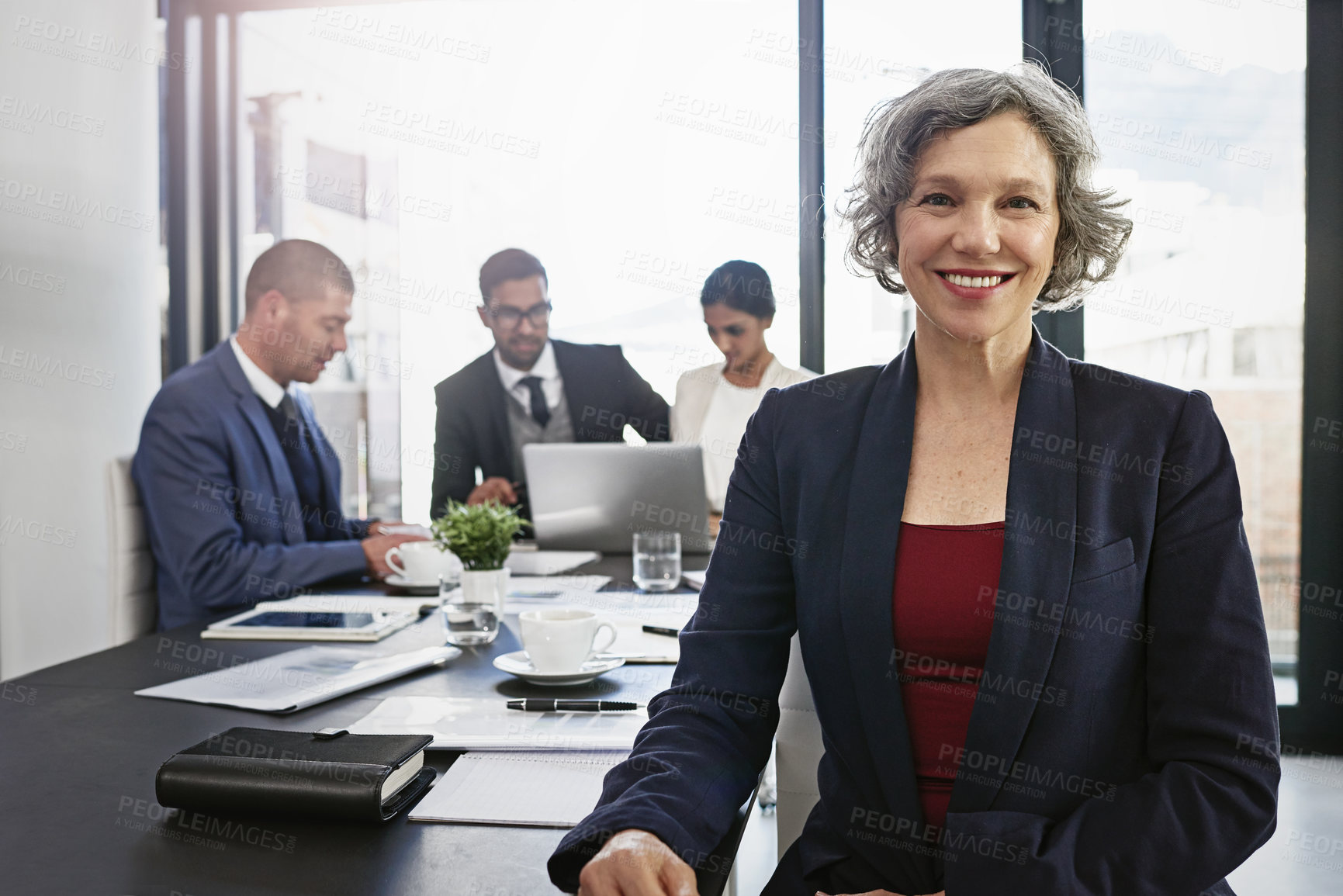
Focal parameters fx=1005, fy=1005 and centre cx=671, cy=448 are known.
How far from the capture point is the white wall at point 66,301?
10.1 feet

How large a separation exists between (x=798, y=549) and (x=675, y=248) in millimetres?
2860

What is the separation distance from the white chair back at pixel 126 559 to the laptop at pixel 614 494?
36.3 inches

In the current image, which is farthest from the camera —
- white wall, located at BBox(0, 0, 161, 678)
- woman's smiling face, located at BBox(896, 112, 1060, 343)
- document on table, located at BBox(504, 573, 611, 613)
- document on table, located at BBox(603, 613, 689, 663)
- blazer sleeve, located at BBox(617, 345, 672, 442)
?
blazer sleeve, located at BBox(617, 345, 672, 442)

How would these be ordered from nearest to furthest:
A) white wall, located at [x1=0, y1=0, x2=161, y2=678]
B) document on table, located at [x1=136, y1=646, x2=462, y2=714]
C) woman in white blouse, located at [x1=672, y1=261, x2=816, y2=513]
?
document on table, located at [x1=136, y1=646, x2=462, y2=714] → white wall, located at [x1=0, y1=0, x2=161, y2=678] → woman in white blouse, located at [x1=672, y1=261, x2=816, y2=513]

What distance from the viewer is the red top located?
3.83ft

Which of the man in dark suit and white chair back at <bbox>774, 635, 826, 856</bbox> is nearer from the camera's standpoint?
white chair back at <bbox>774, 635, 826, 856</bbox>

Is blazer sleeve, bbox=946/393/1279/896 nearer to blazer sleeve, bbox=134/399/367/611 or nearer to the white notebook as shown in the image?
the white notebook

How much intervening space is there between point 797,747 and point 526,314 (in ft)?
9.68

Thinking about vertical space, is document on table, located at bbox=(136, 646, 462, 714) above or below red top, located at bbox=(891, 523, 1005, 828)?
below

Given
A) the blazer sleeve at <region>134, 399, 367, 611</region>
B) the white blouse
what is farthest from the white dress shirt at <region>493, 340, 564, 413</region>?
the blazer sleeve at <region>134, 399, 367, 611</region>

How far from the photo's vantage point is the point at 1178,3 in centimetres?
359

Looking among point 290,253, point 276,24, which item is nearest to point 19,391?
point 290,253

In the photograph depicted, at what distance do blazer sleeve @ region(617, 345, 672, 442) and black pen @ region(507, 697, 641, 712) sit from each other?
2692 mm

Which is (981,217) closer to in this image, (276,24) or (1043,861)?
(1043,861)
